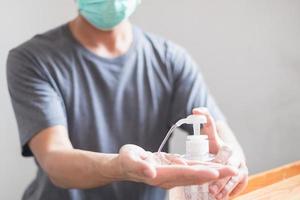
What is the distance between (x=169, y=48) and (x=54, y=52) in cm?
24

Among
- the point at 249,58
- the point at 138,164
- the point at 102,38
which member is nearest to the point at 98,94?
the point at 102,38

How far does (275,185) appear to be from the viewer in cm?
91

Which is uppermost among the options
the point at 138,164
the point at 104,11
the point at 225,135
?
the point at 104,11

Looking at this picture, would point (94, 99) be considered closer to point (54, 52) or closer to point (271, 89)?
point (54, 52)

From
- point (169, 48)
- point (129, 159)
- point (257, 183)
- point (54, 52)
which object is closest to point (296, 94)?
point (257, 183)

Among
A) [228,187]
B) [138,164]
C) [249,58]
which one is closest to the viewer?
[138,164]

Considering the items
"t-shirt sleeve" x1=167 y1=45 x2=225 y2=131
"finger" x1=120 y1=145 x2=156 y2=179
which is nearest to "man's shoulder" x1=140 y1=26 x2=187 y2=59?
"t-shirt sleeve" x1=167 y1=45 x2=225 y2=131

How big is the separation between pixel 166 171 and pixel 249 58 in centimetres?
84

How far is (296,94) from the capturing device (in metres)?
1.25

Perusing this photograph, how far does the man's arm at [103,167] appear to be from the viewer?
47 centimetres

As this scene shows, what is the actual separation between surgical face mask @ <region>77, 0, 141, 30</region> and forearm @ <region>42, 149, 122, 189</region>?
0.92 feet

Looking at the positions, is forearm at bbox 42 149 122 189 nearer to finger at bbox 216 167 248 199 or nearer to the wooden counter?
finger at bbox 216 167 248 199

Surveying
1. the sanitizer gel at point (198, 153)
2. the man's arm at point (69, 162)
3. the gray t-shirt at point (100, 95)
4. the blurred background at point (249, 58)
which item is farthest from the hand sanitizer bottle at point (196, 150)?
the blurred background at point (249, 58)

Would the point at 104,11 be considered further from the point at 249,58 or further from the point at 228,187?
the point at 249,58
